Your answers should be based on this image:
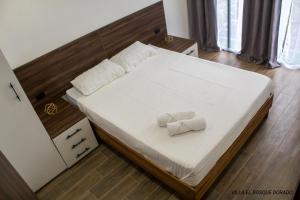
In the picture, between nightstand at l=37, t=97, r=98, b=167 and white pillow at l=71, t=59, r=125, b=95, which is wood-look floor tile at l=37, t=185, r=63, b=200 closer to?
nightstand at l=37, t=97, r=98, b=167

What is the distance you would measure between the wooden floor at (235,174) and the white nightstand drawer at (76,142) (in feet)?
0.33

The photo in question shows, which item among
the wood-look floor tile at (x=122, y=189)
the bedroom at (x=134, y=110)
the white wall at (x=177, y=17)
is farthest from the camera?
the white wall at (x=177, y=17)

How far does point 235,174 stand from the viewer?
2207mm

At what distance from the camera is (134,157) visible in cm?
226

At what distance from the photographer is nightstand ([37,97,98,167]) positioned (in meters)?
2.40

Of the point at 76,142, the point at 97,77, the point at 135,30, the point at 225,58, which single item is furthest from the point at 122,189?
the point at 225,58

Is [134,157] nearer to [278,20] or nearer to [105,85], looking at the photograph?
[105,85]

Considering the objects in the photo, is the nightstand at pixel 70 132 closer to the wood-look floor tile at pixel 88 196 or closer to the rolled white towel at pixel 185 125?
the wood-look floor tile at pixel 88 196

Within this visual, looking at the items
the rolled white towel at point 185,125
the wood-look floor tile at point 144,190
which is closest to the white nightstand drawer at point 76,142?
the wood-look floor tile at point 144,190

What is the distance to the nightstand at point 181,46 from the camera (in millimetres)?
3426

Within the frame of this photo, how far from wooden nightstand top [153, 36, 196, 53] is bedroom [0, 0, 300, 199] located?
46mm

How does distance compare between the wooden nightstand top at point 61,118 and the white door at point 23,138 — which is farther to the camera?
the wooden nightstand top at point 61,118

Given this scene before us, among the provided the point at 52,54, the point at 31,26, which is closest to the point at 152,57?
the point at 52,54

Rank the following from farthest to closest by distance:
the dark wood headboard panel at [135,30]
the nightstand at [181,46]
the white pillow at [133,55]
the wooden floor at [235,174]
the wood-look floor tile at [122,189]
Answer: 1. the nightstand at [181,46]
2. the dark wood headboard panel at [135,30]
3. the white pillow at [133,55]
4. the wood-look floor tile at [122,189]
5. the wooden floor at [235,174]
